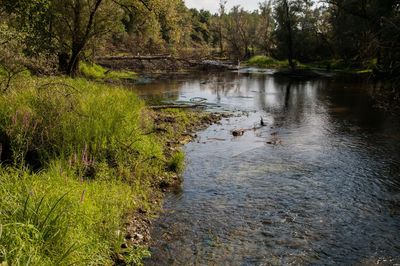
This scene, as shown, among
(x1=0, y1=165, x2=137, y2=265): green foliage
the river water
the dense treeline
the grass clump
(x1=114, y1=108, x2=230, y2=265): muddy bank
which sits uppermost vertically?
the dense treeline

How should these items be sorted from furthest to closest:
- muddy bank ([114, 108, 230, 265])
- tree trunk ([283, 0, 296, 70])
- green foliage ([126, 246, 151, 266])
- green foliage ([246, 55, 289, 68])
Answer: green foliage ([246, 55, 289, 68])
tree trunk ([283, 0, 296, 70])
muddy bank ([114, 108, 230, 265])
green foliage ([126, 246, 151, 266])

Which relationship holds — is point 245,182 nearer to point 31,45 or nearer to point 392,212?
point 392,212

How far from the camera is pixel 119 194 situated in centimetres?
911

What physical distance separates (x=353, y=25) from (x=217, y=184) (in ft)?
147

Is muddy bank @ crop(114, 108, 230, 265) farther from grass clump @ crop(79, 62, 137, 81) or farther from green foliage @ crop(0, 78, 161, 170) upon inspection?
A: grass clump @ crop(79, 62, 137, 81)

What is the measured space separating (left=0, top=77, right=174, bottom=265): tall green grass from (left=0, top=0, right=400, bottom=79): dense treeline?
242cm

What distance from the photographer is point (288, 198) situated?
1051 cm

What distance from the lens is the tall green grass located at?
5645mm

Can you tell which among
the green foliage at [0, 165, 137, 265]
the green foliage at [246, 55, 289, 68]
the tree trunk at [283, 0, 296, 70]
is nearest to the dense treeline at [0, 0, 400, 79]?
the tree trunk at [283, 0, 296, 70]

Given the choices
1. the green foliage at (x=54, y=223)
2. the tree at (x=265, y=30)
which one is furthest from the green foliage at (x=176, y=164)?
the tree at (x=265, y=30)

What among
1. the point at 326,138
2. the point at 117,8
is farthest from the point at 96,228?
the point at 117,8

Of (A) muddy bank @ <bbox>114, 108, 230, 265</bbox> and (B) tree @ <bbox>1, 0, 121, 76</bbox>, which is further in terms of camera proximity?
(B) tree @ <bbox>1, 0, 121, 76</bbox>

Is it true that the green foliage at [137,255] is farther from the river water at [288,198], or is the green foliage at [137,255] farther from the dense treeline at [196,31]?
the dense treeline at [196,31]

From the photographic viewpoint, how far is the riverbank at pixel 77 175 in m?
5.70
